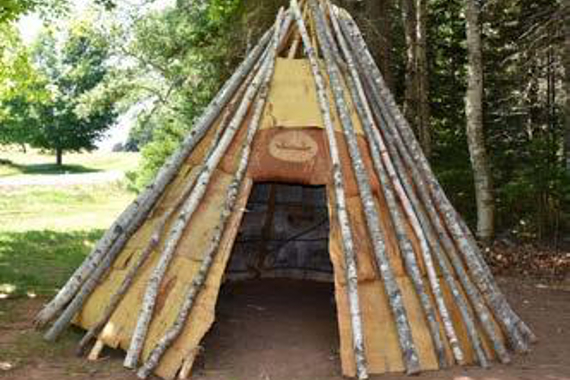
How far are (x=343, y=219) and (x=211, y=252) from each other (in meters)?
1.22

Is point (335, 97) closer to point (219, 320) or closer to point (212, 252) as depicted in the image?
point (212, 252)

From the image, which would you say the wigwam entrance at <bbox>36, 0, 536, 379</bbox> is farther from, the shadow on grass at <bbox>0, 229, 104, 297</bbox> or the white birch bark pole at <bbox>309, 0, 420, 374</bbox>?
the shadow on grass at <bbox>0, 229, 104, 297</bbox>

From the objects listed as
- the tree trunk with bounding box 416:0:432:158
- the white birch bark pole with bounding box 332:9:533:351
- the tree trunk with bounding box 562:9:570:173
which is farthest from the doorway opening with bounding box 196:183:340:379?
the tree trunk with bounding box 562:9:570:173

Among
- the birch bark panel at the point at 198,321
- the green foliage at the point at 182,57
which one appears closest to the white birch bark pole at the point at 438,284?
the birch bark panel at the point at 198,321

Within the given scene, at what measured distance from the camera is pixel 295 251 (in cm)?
1064

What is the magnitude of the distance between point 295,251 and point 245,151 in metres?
4.22

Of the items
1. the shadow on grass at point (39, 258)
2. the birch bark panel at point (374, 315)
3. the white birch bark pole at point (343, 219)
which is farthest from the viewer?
the shadow on grass at point (39, 258)

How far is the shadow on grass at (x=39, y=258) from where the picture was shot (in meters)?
9.61

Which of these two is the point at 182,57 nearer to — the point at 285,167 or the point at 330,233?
the point at 285,167

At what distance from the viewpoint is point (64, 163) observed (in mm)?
38094

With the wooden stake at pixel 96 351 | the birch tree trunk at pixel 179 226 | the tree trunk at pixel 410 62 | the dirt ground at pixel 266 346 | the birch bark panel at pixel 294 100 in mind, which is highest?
the tree trunk at pixel 410 62

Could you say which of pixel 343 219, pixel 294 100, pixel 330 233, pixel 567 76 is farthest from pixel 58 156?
pixel 343 219

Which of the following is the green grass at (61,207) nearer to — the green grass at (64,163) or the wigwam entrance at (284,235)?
the green grass at (64,163)

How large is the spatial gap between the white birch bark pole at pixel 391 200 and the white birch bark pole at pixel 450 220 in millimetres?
275
